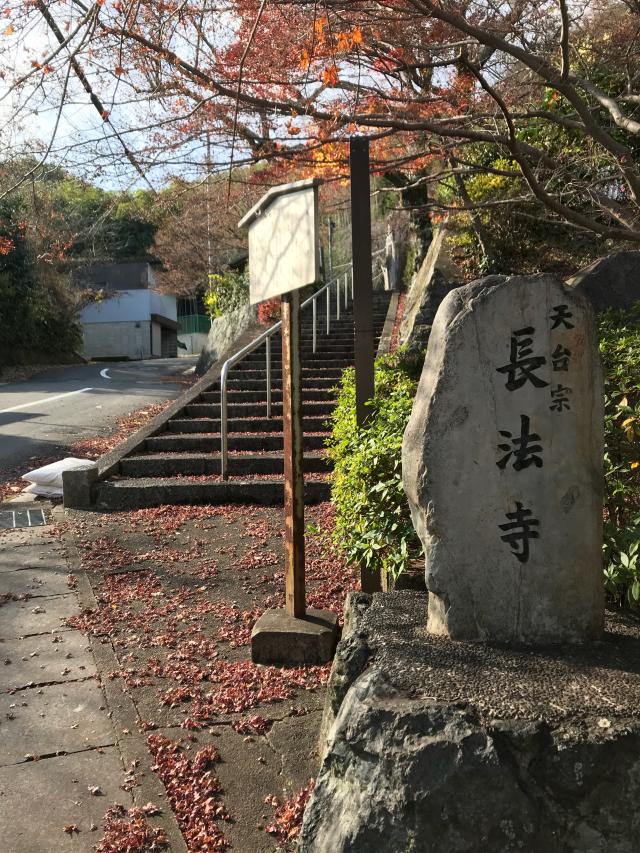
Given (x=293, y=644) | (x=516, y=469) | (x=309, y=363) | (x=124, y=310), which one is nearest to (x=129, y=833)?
(x=293, y=644)

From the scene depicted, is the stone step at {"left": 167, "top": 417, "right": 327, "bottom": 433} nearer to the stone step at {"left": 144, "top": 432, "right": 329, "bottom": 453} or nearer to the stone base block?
the stone step at {"left": 144, "top": 432, "right": 329, "bottom": 453}

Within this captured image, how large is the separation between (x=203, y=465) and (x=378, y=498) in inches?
164

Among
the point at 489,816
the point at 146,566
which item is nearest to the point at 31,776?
the point at 489,816

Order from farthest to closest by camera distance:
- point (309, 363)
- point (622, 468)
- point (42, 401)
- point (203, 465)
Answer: point (42, 401) < point (309, 363) < point (203, 465) < point (622, 468)

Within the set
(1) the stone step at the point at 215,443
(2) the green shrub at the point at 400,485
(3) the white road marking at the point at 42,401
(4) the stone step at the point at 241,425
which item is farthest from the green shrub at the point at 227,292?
(2) the green shrub at the point at 400,485

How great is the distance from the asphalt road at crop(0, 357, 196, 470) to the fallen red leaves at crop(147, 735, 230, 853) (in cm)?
762

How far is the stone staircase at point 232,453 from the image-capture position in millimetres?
7395

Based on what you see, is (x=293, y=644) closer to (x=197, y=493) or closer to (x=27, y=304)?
(x=197, y=493)

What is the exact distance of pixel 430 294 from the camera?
955 cm

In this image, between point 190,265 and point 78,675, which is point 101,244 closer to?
point 190,265

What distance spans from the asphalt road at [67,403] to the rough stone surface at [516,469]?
331 inches

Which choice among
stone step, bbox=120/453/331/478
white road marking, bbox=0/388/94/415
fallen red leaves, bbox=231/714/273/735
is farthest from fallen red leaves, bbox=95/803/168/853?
white road marking, bbox=0/388/94/415

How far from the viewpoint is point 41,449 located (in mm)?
10695

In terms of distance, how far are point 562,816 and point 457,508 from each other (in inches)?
42.0
